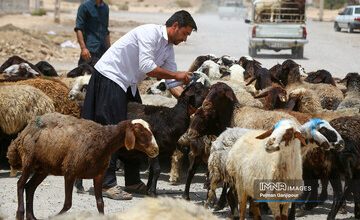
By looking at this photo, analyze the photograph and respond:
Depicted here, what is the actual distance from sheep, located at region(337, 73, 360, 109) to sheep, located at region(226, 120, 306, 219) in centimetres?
396

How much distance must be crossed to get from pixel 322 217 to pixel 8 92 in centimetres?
396

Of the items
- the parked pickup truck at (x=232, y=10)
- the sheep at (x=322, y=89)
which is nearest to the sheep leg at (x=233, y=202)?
the sheep at (x=322, y=89)

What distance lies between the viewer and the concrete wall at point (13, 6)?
54.1 metres

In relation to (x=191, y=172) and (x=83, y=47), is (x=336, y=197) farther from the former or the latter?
(x=83, y=47)

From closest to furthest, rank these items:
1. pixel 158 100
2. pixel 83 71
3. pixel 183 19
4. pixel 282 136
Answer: pixel 282 136 < pixel 183 19 < pixel 158 100 < pixel 83 71

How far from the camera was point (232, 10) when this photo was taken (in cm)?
6091

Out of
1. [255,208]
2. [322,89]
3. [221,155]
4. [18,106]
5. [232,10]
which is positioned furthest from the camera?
[232,10]

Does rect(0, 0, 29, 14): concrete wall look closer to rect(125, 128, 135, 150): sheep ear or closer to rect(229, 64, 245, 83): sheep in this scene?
rect(229, 64, 245, 83): sheep

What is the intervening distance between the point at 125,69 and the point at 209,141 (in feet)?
4.27

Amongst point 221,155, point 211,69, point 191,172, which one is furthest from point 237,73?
point 221,155

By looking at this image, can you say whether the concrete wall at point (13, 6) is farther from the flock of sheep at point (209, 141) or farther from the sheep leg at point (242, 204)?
the sheep leg at point (242, 204)

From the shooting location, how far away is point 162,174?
9.90 metres

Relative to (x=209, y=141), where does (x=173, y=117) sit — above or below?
above

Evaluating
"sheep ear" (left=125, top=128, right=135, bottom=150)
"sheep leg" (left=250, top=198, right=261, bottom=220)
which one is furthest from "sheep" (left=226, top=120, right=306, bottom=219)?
"sheep ear" (left=125, top=128, right=135, bottom=150)
